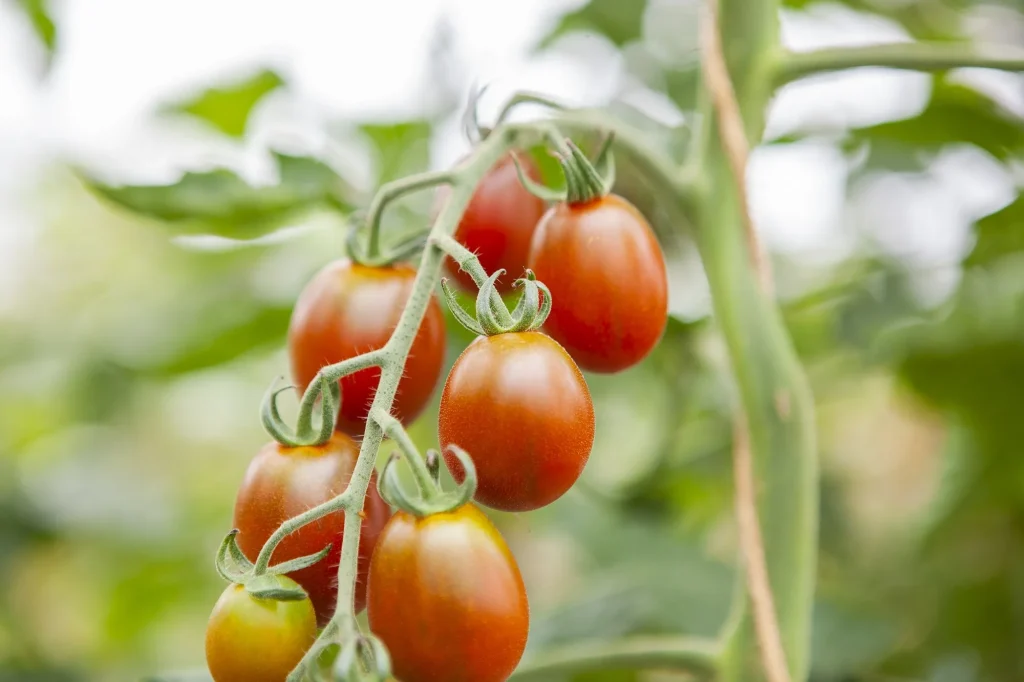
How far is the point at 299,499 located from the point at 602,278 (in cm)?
25

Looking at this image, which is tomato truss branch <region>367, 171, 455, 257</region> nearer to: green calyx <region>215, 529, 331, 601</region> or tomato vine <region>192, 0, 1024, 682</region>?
tomato vine <region>192, 0, 1024, 682</region>

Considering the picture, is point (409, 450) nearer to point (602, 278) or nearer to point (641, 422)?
point (602, 278)

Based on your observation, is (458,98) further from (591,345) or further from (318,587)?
(318,587)

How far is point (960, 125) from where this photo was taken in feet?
4.21

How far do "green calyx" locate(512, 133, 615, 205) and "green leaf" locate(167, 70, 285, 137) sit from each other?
835 millimetres

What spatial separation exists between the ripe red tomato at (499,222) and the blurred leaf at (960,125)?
0.71 meters

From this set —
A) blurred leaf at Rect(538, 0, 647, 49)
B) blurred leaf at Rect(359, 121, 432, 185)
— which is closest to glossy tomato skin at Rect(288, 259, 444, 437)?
blurred leaf at Rect(359, 121, 432, 185)

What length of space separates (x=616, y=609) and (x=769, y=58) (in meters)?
0.83

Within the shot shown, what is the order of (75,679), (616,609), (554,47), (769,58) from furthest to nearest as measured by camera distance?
1. (75,679)
2. (554,47)
3. (616,609)
4. (769,58)

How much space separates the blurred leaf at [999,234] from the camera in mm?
1235

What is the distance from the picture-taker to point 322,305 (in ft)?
2.24

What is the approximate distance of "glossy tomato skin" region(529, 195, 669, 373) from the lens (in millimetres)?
657

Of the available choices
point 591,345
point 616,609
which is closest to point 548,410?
point 591,345

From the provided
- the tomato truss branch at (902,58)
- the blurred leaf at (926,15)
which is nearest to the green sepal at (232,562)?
the tomato truss branch at (902,58)
